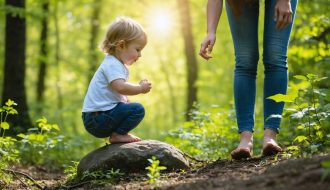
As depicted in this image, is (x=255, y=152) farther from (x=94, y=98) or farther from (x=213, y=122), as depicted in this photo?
(x=94, y=98)

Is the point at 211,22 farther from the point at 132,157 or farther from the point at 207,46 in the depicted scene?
the point at 132,157

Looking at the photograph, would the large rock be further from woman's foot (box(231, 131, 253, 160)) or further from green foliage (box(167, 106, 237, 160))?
green foliage (box(167, 106, 237, 160))

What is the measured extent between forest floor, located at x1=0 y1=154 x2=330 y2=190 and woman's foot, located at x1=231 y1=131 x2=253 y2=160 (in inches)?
2.5

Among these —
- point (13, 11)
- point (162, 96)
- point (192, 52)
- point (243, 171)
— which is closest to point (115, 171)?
point (243, 171)

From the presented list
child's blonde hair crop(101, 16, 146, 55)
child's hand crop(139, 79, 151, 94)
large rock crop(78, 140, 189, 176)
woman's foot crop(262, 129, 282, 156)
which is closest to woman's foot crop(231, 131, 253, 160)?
woman's foot crop(262, 129, 282, 156)

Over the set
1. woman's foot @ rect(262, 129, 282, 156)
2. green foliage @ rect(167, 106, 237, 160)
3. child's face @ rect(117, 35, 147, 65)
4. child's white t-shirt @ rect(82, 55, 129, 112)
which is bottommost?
green foliage @ rect(167, 106, 237, 160)

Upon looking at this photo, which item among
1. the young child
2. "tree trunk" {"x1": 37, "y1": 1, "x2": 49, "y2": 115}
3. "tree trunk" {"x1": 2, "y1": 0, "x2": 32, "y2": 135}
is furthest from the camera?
"tree trunk" {"x1": 37, "y1": 1, "x2": 49, "y2": 115}

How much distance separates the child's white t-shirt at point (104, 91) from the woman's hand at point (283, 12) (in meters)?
1.44

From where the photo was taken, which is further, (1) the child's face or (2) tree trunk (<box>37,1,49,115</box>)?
(2) tree trunk (<box>37,1,49,115</box>)

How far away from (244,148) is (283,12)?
118cm

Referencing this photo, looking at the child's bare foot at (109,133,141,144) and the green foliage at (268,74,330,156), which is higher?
the green foliage at (268,74,330,156)

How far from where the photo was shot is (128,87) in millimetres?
4148

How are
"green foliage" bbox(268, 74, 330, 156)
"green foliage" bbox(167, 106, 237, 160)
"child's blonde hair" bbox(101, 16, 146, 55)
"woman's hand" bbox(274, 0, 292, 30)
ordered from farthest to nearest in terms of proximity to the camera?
"green foliage" bbox(167, 106, 237, 160), "child's blonde hair" bbox(101, 16, 146, 55), "woman's hand" bbox(274, 0, 292, 30), "green foliage" bbox(268, 74, 330, 156)

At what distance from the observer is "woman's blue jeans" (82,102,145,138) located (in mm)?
4281
